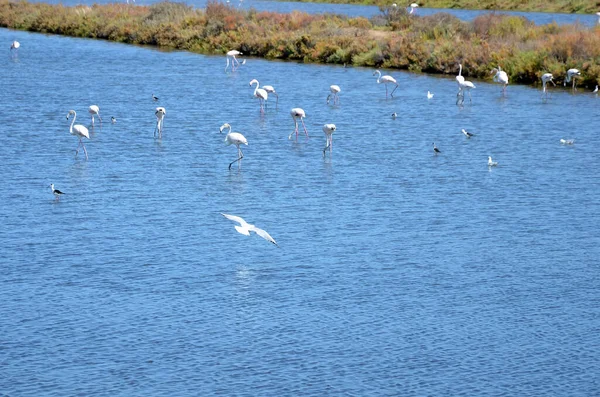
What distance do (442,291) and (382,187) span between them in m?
6.28

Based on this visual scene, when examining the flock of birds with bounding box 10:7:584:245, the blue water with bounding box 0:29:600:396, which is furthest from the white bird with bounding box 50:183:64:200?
the blue water with bounding box 0:29:600:396

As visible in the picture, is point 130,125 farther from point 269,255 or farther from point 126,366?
point 126,366

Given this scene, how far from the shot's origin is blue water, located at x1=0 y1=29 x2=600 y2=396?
12133mm

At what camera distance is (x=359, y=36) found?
4394 centimetres

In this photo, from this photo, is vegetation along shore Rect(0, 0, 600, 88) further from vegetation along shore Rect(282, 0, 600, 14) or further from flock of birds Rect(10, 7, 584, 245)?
vegetation along shore Rect(282, 0, 600, 14)

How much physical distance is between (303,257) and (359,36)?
28.9 meters

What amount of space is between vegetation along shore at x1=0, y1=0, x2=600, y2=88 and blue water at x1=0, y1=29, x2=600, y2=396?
7.18 metres

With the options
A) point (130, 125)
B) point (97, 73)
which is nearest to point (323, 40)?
point (97, 73)

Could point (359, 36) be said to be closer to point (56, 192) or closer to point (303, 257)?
point (56, 192)

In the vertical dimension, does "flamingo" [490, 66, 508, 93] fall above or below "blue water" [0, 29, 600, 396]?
above

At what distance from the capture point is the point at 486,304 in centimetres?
1441

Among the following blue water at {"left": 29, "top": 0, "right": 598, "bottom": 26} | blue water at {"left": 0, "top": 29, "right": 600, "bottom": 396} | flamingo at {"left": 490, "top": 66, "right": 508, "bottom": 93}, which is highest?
blue water at {"left": 29, "top": 0, "right": 598, "bottom": 26}

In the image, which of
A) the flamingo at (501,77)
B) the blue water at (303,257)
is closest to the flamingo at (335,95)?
the blue water at (303,257)

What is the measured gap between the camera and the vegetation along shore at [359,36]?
3616 centimetres
